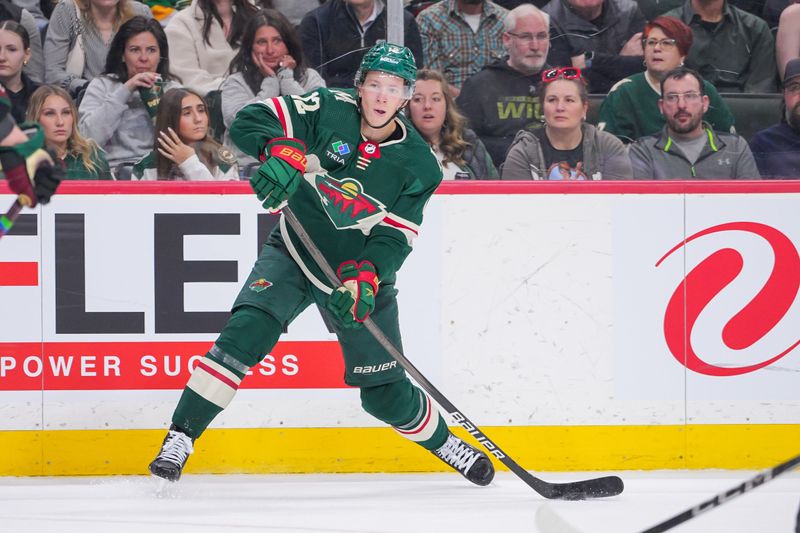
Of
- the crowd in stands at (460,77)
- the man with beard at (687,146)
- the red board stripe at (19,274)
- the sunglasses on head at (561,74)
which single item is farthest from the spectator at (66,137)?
the man with beard at (687,146)

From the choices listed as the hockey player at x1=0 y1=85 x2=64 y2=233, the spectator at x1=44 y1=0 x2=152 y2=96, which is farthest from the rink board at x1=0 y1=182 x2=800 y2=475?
the hockey player at x1=0 y1=85 x2=64 y2=233

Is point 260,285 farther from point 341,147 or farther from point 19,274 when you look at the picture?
point 19,274

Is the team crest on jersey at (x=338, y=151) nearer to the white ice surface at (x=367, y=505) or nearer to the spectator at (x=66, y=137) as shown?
the spectator at (x=66, y=137)

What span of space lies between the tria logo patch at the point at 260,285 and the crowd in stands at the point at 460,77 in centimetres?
64

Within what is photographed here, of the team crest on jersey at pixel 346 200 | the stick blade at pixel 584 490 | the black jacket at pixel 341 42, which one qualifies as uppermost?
the black jacket at pixel 341 42

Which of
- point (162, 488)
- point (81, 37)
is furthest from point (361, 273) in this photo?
point (81, 37)

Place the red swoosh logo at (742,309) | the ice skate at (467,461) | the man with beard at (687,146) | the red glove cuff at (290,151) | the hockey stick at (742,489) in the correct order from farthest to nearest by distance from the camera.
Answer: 1. the man with beard at (687,146)
2. the red swoosh logo at (742,309)
3. the ice skate at (467,461)
4. the red glove cuff at (290,151)
5. the hockey stick at (742,489)

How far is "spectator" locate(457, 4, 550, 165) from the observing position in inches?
150

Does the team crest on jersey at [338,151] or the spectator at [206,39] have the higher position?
Result: the spectator at [206,39]

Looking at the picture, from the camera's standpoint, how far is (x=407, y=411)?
3258mm

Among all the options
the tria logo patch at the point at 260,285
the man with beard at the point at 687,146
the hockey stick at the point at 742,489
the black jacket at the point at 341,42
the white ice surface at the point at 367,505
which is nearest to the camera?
the hockey stick at the point at 742,489

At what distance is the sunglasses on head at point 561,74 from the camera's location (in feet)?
12.7

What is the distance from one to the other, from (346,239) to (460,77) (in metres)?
0.98

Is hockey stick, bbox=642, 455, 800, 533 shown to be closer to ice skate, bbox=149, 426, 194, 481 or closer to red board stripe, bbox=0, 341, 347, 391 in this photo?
ice skate, bbox=149, 426, 194, 481
